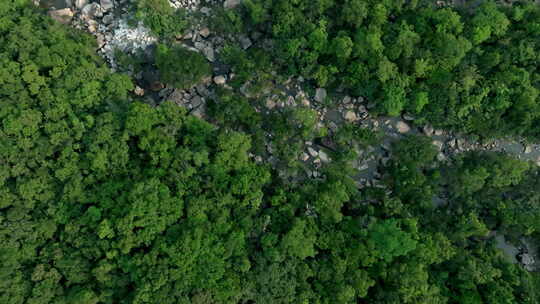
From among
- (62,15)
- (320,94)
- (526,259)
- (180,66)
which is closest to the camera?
(180,66)

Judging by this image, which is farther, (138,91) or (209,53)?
(209,53)

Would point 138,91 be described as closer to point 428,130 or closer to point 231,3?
point 231,3

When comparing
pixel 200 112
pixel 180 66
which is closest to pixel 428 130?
pixel 200 112

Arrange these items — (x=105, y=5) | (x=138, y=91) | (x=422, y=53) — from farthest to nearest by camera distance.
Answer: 1. (x=105, y=5)
2. (x=138, y=91)
3. (x=422, y=53)

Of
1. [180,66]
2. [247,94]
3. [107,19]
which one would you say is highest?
[107,19]

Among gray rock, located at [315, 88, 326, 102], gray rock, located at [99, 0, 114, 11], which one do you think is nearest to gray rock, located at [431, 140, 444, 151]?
gray rock, located at [315, 88, 326, 102]

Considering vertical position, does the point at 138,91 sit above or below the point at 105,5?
below

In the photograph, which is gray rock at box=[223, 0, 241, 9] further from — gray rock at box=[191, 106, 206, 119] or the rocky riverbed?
gray rock at box=[191, 106, 206, 119]

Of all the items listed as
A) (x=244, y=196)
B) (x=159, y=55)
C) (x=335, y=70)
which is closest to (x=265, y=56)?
(x=335, y=70)
